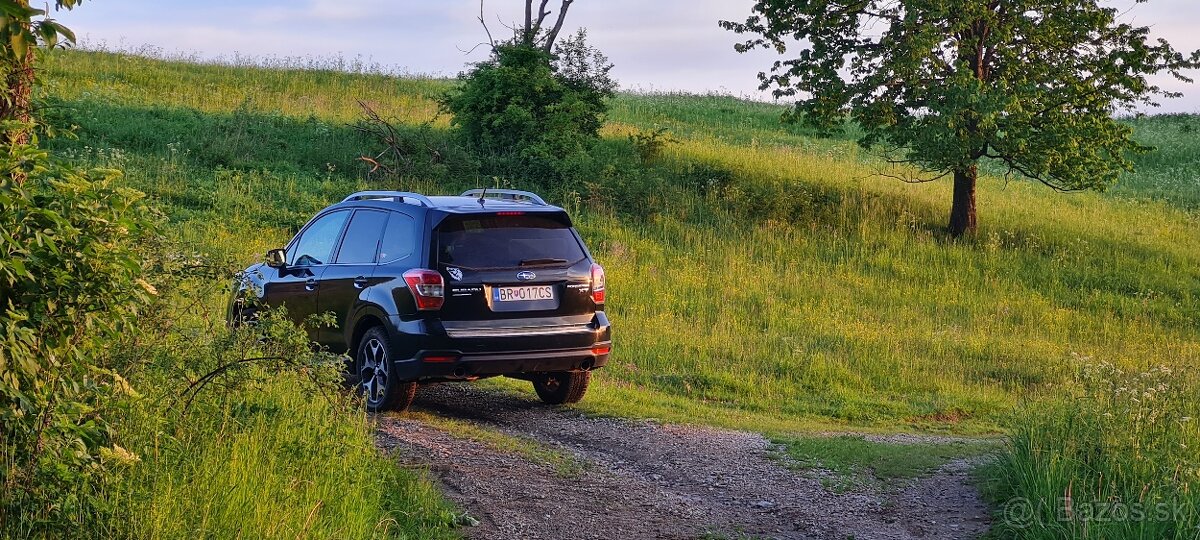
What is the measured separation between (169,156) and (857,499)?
62.8ft

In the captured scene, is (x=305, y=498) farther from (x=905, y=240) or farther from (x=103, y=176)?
(x=905, y=240)

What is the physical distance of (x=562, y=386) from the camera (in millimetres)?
10523

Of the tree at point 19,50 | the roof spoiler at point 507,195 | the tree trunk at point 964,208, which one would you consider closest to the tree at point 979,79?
the tree trunk at point 964,208

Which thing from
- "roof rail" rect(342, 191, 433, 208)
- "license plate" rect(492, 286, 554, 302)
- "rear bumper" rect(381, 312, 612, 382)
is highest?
"roof rail" rect(342, 191, 433, 208)

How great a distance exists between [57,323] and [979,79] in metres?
21.0

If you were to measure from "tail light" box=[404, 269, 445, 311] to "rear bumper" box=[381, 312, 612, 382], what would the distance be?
0.14 m

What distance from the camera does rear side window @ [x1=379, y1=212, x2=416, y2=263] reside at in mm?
9227

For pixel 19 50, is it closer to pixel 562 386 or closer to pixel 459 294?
pixel 459 294

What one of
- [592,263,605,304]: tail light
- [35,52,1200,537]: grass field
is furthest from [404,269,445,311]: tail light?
[35,52,1200,537]: grass field

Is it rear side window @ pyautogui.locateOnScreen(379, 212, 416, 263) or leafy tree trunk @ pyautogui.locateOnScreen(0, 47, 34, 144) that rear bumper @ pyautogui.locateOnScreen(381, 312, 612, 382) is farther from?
leafy tree trunk @ pyautogui.locateOnScreen(0, 47, 34, 144)

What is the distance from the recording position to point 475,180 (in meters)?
23.8

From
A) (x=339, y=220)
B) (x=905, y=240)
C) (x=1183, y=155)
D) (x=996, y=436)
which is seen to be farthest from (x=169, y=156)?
(x=1183, y=155)

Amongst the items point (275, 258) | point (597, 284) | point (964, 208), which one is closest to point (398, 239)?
point (275, 258)

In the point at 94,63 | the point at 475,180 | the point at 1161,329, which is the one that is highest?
the point at 94,63
